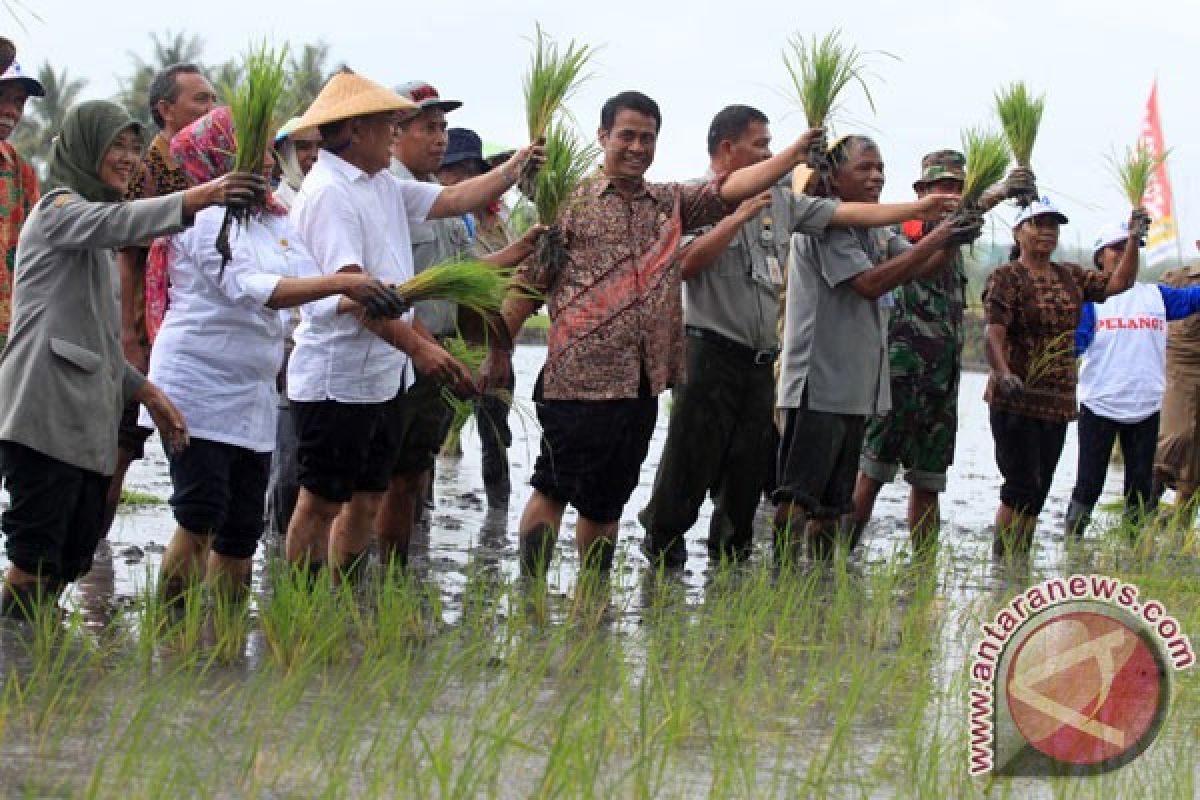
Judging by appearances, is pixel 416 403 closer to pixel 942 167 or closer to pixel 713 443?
pixel 713 443

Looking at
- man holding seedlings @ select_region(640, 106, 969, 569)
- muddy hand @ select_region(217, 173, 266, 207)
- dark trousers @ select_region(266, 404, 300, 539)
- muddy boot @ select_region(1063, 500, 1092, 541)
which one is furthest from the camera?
muddy boot @ select_region(1063, 500, 1092, 541)

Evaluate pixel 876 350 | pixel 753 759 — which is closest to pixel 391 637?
pixel 753 759

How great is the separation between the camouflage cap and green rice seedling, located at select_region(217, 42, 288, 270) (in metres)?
3.85

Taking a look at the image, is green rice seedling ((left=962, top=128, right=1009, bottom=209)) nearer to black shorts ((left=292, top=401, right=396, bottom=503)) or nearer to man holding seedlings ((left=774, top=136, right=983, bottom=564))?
man holding seedlings ((left=774, top=136, right=983, bottom=564))

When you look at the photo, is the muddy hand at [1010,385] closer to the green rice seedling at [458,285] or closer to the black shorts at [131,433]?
the green rice seedling at [458,285]

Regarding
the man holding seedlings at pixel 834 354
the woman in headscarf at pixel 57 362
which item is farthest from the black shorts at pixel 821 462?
the woman in headscarf at pixel 57 362

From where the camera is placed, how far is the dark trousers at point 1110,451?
32.4 ft

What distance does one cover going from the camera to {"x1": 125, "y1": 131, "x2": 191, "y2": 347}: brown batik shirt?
20.4ft

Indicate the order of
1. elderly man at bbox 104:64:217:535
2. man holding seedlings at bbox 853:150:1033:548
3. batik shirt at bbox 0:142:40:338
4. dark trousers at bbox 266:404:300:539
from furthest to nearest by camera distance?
man holding seedlings at bbox 853:150:1033:548
dark trousers at bbox 266:404:300:539
batik shirt at bbox 0:142:40:338
elderly man at bbox 104:64:217:535

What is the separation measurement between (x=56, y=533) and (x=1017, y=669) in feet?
8.73

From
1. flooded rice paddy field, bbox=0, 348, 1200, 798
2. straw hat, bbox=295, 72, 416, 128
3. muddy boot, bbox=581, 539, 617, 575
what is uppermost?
straw hat, bbox=295, 72, 416, 128

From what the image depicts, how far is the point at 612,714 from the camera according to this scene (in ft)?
14.9

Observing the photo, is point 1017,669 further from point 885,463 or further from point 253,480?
point 885,463

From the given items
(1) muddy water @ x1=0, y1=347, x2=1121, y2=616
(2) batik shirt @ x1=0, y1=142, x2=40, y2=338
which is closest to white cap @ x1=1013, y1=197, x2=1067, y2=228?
(1) muddy water @ x1=0, y1=347, x2=1121, y2=616
